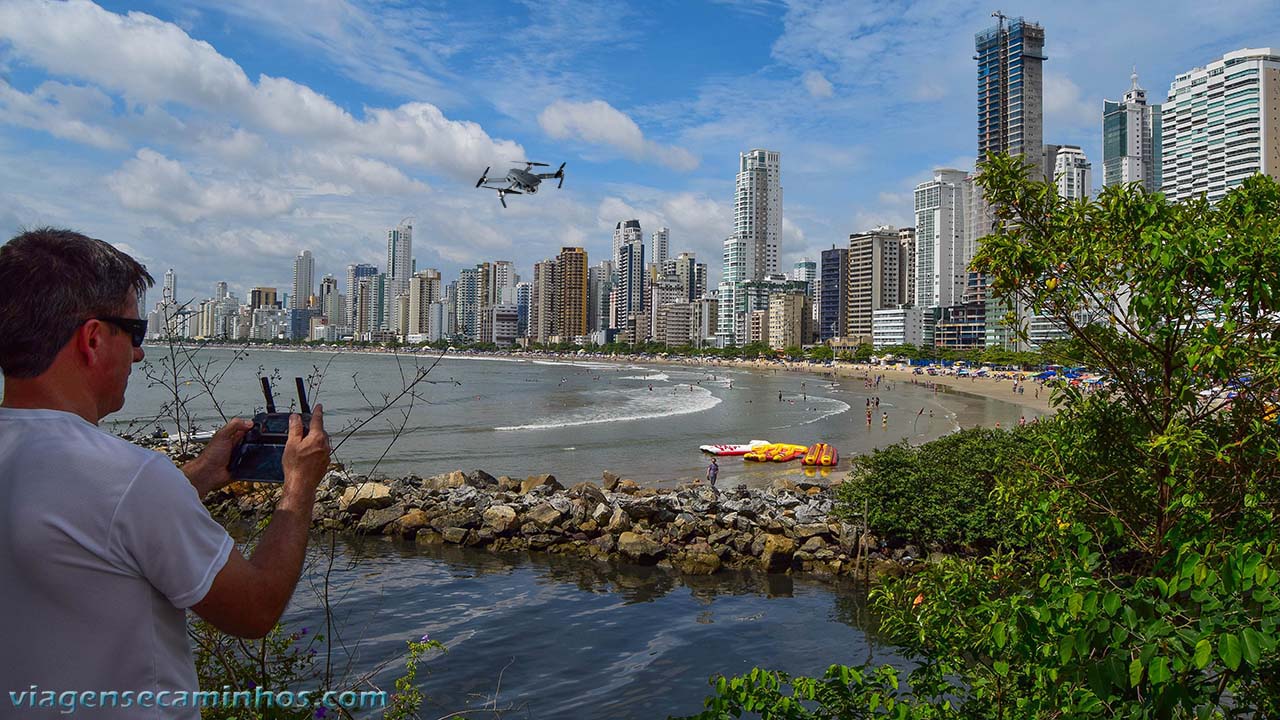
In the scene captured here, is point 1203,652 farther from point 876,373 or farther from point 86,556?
point 876,373

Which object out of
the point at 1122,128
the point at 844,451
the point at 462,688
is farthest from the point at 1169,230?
the point at 1122,128

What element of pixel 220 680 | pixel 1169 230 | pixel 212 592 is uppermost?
Result: pixel 1169 230

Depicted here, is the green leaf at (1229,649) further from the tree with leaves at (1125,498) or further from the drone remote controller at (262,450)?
the drone remote controller at (262,450)

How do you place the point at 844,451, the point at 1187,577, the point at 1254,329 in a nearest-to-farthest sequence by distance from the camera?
the point at 1187,577
the point at 1254,329
the point at 844,451

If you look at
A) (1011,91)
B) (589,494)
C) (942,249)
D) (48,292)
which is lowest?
(589,494)

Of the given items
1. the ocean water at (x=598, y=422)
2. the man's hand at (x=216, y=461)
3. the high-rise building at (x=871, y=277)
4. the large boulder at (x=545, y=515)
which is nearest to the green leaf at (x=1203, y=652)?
the man's hand at (x=216, y=461)

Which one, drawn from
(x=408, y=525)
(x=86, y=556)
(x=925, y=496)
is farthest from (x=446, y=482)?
(x=86, y=556)

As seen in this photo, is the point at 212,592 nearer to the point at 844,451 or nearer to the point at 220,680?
the point at 220,680
